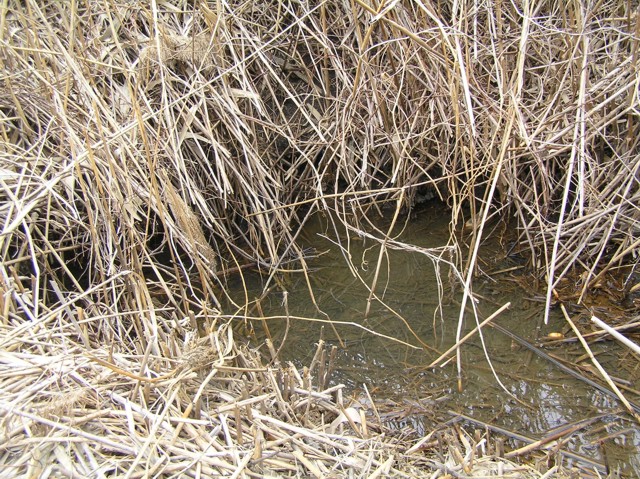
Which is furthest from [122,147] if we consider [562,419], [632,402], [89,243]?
[632,402]

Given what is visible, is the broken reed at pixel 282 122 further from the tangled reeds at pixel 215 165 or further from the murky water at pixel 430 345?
the murky water at pixel 430 345

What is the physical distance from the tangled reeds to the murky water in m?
0.16

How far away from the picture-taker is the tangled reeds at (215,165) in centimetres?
159

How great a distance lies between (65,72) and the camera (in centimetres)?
242

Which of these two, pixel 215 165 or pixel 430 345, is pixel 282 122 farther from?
pixel 430 345

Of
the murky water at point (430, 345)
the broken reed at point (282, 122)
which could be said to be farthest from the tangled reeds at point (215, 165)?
the murky water at point (430, 345)

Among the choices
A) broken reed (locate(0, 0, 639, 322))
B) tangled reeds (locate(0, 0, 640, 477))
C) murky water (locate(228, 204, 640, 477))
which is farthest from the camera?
broken reed (locate(0, 0, 639, 322))

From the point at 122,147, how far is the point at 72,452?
A: 1.11 metres

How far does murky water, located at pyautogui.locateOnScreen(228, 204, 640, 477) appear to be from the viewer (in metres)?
2.00

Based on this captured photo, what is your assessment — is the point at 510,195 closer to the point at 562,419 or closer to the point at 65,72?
the point at 562,419

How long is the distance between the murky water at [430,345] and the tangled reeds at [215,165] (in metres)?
0.16

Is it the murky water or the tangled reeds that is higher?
the tangled reeds

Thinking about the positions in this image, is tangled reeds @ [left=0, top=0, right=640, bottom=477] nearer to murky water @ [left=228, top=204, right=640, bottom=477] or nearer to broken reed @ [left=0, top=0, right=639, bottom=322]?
broken reed @ [left=0, top=0, right=639, bottom=322]

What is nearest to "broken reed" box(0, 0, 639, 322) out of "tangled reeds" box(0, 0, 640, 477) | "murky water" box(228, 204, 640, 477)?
"tangled reeds" box(0, 0, 640, 477)
